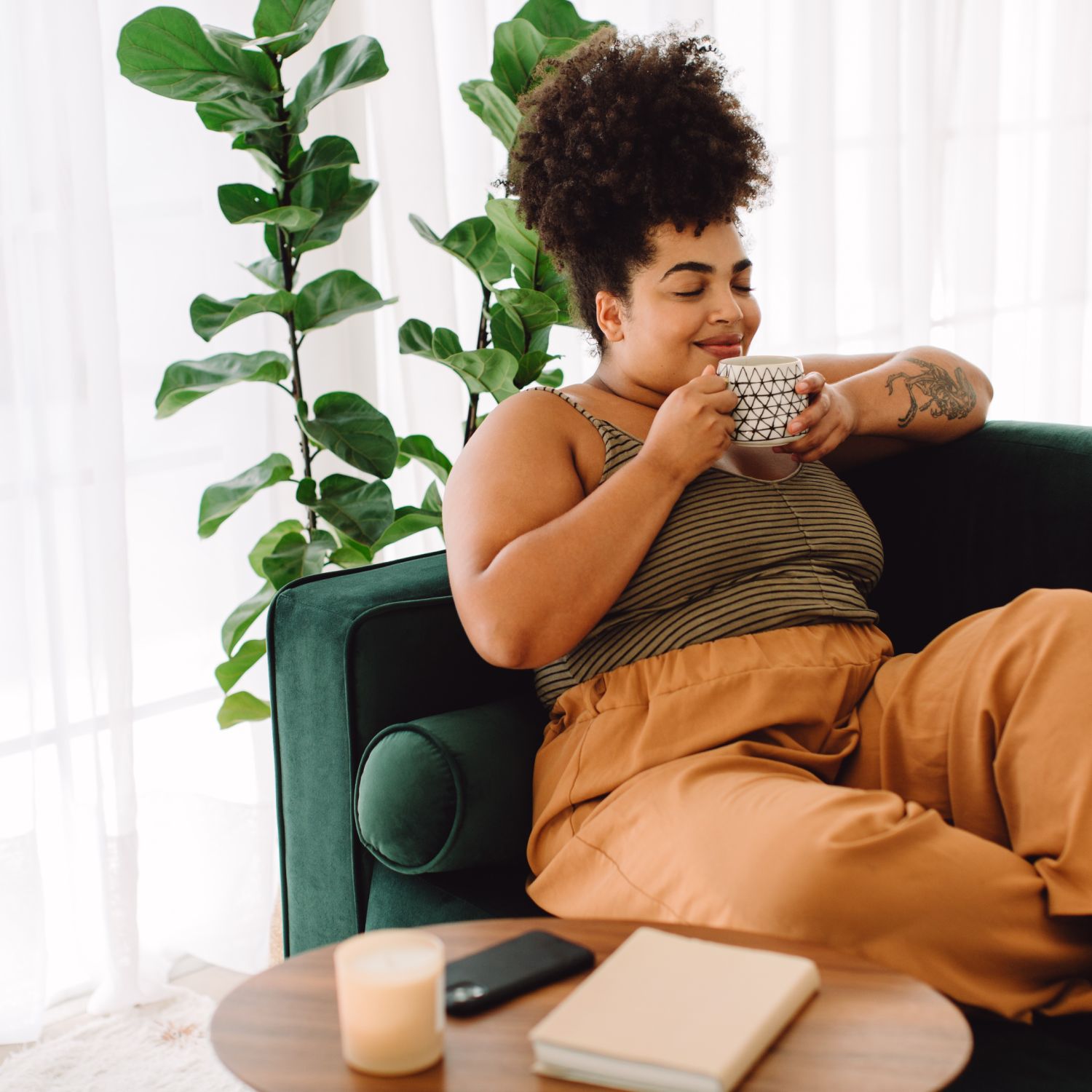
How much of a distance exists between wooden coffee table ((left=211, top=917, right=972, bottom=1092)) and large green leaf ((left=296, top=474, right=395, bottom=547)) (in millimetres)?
925

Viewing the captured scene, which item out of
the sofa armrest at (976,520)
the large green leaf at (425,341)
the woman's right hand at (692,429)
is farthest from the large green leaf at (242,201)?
the sofa armrest at (976,520)

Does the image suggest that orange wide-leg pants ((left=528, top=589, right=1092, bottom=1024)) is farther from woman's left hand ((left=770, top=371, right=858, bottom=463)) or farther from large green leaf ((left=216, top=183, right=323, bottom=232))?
large green leaf ((left=216, top=183, right=323, bottom=232))

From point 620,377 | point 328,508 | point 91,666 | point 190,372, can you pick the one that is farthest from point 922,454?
point 91,666

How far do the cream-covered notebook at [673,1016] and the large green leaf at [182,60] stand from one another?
1.23m

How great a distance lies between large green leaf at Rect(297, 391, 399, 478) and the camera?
1690 mm

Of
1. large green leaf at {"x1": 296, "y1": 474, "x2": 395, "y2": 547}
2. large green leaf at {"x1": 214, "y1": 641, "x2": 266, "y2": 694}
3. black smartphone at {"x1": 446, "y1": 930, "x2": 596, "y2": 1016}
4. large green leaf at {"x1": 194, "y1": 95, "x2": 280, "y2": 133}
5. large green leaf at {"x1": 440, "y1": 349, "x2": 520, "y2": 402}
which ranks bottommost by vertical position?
large green leaf at {"x1": 214, "y1": 641, "x2": 266, "y2": 694}

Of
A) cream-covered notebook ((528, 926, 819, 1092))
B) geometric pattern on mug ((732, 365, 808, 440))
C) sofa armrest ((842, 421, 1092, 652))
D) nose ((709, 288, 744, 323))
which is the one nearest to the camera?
cream-covered notebook ((528, 926, 819, 1092))

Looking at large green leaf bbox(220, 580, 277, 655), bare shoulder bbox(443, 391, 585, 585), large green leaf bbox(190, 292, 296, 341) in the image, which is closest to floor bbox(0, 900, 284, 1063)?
large green leaf bbox(220, 580, 277, 655)

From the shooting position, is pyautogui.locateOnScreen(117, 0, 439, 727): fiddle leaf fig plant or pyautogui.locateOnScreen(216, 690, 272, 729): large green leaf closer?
pyautogui.locateOnScreen(117, 0, 439, 727): fiddle leaf fig plant

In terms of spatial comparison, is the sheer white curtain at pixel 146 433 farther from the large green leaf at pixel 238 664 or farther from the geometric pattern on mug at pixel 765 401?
the geometric pattern on mug at pixel 765 401

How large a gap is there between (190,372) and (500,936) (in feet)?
3.39

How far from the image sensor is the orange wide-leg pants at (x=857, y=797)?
3.08 ft

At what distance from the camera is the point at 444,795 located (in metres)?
1.24

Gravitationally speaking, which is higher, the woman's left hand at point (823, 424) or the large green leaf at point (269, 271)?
the large green leaf at point (269, 271)
